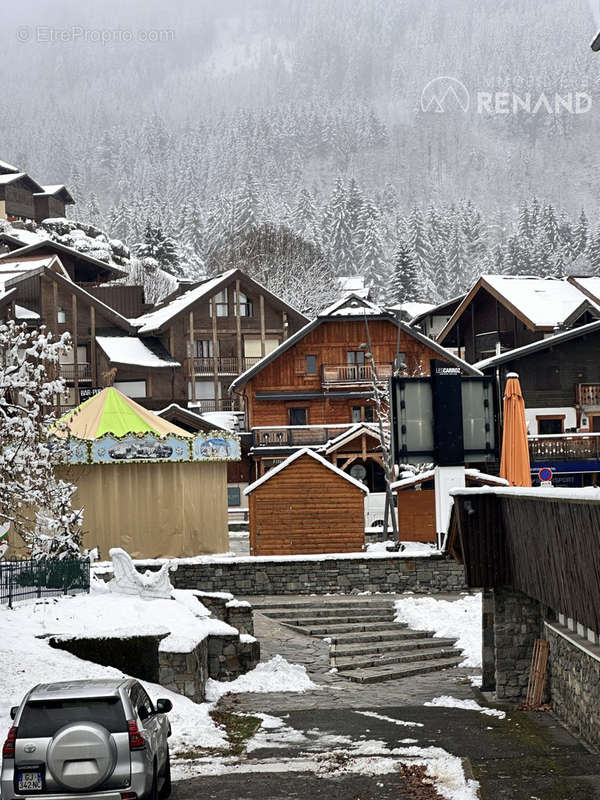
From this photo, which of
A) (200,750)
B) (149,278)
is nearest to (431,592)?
(200,750)

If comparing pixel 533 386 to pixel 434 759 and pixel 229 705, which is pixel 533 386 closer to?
pixel 229 705

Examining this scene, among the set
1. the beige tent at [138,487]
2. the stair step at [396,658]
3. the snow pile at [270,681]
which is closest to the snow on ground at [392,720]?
the snow pile at [270,681]

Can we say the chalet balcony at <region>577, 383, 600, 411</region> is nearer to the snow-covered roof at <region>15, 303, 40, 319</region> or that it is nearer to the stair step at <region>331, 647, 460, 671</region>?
the stair step at <region>331, 647, 460, 671</region>

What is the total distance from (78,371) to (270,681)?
45884 millimetres

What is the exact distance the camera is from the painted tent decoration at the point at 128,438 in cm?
3516

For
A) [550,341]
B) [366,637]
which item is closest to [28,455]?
[366,637]

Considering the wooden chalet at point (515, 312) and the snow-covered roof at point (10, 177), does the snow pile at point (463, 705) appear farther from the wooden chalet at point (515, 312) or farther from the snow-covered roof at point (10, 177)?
the snow-covered roof at point (10, 177)

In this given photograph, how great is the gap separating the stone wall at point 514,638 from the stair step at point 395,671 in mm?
3990

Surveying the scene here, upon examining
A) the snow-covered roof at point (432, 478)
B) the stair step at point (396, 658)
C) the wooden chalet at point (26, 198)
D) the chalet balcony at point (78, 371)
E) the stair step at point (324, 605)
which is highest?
the wooden chalet at point (26, 198)

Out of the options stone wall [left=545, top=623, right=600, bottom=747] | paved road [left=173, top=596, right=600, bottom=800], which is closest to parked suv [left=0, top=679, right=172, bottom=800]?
paved road [left=173, top=596, right=600, bottom=800]

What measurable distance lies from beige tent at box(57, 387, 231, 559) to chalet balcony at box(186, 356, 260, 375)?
107 feet

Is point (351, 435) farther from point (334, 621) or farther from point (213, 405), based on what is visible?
point (334, 621)

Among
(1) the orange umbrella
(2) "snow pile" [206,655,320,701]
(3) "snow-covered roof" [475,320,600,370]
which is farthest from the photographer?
(3) "snow-covered roof" [475,320,600,370]

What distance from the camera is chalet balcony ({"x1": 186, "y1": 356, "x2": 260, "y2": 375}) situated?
227 ft
